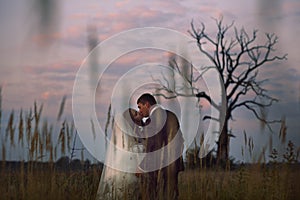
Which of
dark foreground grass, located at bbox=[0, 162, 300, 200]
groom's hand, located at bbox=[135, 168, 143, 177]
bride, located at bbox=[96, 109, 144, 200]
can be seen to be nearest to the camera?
dark foreground grass, located at bbox=[0, 162, 300, 200]

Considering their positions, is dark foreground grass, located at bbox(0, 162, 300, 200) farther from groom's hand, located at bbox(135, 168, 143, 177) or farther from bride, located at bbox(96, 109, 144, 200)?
groom's hand, located at bbox(135, 168, 143, 177)

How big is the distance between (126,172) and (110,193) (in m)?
0.49

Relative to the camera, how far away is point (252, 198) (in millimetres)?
5684

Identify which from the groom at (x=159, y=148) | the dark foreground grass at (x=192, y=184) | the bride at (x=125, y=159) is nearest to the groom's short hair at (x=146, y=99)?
the groom at (x=159, y=148)

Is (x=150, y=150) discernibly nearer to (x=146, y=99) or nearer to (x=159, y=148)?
(x=159, y=148)

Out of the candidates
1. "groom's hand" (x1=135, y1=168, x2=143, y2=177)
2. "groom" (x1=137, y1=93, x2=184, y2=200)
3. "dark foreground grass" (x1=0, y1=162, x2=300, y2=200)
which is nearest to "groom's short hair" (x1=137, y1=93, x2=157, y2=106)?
"groom" (x1=137, y1=93, x2=184, y2=200)

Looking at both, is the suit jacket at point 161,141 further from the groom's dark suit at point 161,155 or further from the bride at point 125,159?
the bride at point 125,159

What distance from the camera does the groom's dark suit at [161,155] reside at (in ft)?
18.0

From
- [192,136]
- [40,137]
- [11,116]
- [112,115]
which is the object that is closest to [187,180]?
[192,136]

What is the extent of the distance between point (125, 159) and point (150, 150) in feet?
1.61

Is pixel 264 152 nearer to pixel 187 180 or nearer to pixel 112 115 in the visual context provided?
pixel 187 180

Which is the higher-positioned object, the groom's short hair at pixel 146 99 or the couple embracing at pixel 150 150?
the groom's short hair at pixel 146 99

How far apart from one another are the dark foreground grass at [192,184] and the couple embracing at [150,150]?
0.27 m

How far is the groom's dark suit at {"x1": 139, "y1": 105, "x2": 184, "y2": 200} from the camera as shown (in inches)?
217
